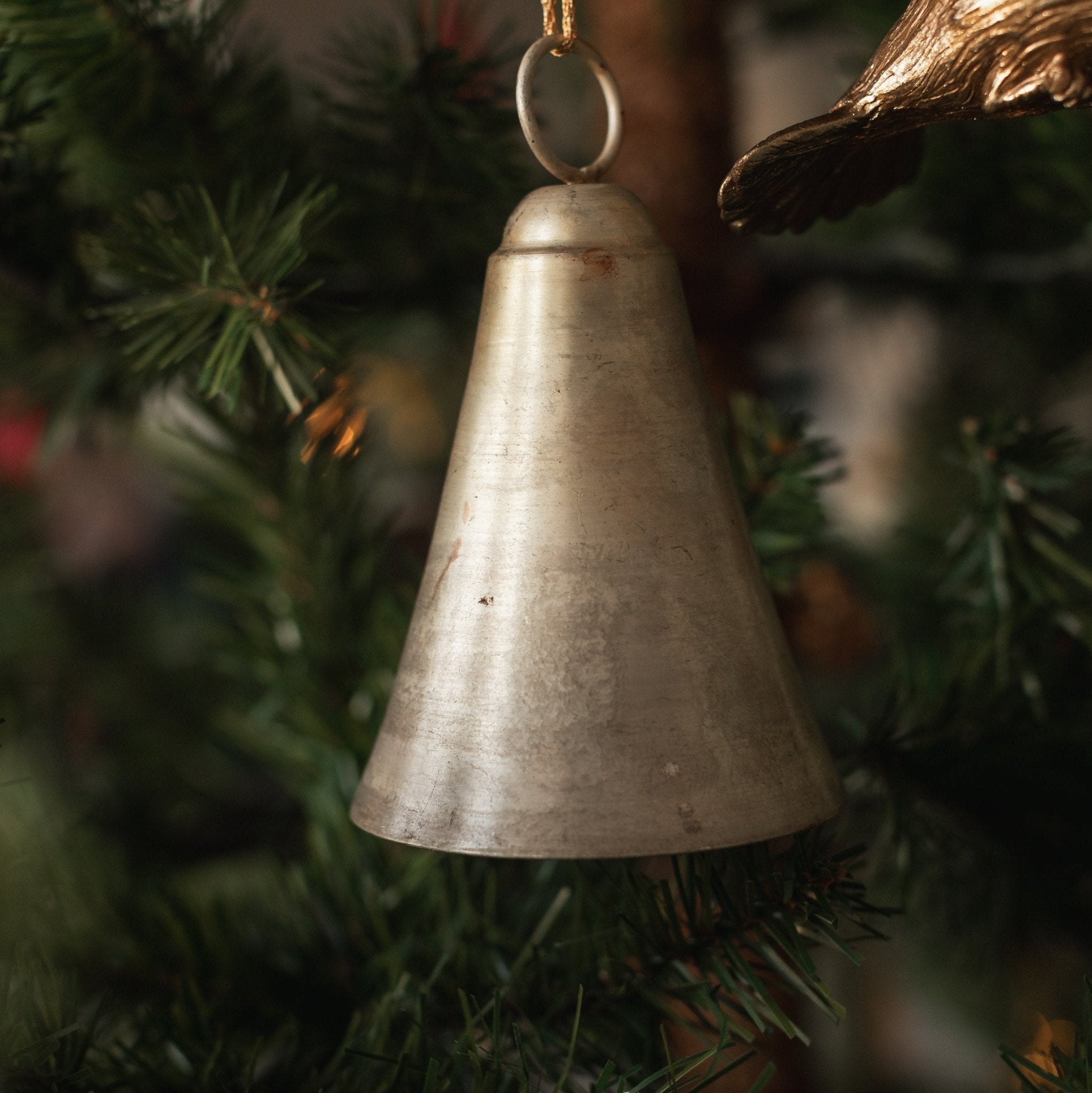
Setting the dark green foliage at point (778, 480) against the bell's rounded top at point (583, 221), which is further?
the dark green foliage at point (778, 480)

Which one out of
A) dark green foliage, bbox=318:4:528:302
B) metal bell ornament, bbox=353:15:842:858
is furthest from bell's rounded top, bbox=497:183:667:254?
dark green foliage, bbox=318:4:528:302

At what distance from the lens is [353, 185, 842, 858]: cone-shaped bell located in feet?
0.98

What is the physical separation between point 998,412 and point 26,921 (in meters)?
0.43

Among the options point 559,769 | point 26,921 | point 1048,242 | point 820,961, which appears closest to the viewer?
point 559,769

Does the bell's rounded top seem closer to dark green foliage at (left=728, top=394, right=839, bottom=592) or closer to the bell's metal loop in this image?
the bell's metal loop

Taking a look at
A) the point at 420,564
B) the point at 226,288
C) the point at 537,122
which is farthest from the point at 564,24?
the point at 420,564

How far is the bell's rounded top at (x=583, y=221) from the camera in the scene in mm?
323

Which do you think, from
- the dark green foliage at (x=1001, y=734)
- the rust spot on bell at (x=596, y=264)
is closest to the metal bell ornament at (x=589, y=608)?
the rust spot on bell at (x=596, y=264)

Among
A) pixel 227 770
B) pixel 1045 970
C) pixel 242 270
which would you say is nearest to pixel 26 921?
pixel 242 270

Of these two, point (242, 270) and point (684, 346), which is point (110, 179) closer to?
point (242, 270)

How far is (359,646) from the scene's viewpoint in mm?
478

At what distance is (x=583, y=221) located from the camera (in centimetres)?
32

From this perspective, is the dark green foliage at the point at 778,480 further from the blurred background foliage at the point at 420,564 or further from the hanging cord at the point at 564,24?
the hanging cord at the point at 564,24

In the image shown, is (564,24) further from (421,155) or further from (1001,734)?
(1001,734)
